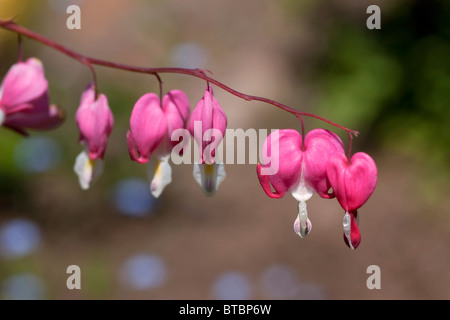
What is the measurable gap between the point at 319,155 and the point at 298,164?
0.05 metres

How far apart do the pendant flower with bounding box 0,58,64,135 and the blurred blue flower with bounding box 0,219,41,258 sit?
2.36 metres

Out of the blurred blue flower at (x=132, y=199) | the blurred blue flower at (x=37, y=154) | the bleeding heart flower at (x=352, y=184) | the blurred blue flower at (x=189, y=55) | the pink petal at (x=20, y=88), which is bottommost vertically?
the bleeding heart flower at (x=352, y=184)

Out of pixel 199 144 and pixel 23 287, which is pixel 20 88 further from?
pixel 23 287

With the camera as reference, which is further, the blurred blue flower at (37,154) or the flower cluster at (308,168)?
the blurred blue flower at (37,154)

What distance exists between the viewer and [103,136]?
1.23 meters

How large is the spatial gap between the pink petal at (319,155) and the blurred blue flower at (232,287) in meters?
2.25

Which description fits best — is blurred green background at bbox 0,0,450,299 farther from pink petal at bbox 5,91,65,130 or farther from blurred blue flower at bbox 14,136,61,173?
pink petal at bbox 5,91,65,130

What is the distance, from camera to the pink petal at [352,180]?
1.17 m

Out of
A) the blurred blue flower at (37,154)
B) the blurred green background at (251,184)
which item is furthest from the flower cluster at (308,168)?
the blurred blue flower at (37,154)

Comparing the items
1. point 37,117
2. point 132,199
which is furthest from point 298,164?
point 132,199

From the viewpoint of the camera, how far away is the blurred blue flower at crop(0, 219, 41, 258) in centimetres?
337

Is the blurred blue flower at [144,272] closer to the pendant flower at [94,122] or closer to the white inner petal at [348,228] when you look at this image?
the pendant flower at [94,122]

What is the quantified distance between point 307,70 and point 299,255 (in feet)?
4.80

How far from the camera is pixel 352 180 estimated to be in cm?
116
